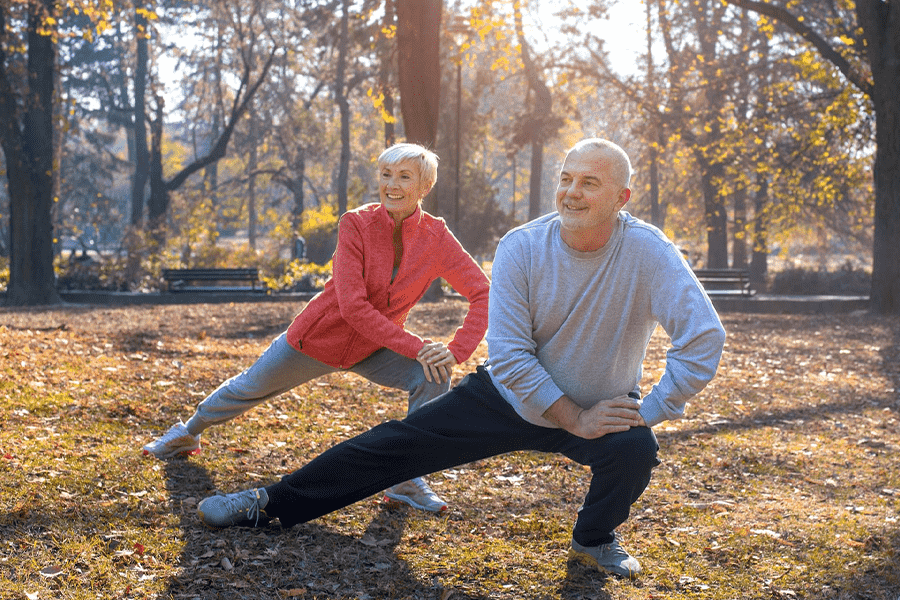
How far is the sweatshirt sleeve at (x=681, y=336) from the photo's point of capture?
3.20 metres

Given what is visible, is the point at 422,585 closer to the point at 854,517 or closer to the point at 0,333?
the point at 854,517

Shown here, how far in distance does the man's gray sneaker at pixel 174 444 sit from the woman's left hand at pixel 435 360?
1.77 meters

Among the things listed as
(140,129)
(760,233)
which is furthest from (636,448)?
(140,129)

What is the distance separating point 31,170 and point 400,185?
13830mm

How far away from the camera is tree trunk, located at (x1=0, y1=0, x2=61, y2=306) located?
1551cm

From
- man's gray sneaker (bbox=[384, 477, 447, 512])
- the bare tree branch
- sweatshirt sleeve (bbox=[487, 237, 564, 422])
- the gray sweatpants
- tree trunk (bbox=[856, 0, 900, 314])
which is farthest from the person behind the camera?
the bare tree branch

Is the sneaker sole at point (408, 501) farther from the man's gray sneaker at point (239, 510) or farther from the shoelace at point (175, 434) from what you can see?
the shoelace at point (175, 434)

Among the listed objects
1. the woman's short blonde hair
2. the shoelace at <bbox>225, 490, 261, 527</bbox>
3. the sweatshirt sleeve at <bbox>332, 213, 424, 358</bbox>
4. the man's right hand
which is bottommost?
the shoelace at <bbox>225, 490, 261, 527</bbox>

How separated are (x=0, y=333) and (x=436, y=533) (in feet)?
21.9

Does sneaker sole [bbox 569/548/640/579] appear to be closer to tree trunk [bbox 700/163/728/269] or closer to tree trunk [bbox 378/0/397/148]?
tree trunk [bbox 378/0/397/148]

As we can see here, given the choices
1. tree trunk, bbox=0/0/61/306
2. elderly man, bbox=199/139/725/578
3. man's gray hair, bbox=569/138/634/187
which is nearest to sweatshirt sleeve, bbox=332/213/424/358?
elderly man, bbox=199/139/725/578

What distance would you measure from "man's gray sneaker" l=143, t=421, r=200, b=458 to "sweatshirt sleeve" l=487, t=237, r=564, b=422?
2.41m

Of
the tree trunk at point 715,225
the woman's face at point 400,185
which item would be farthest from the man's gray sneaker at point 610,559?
the tree trunk at point 715,225

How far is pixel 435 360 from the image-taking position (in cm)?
402
